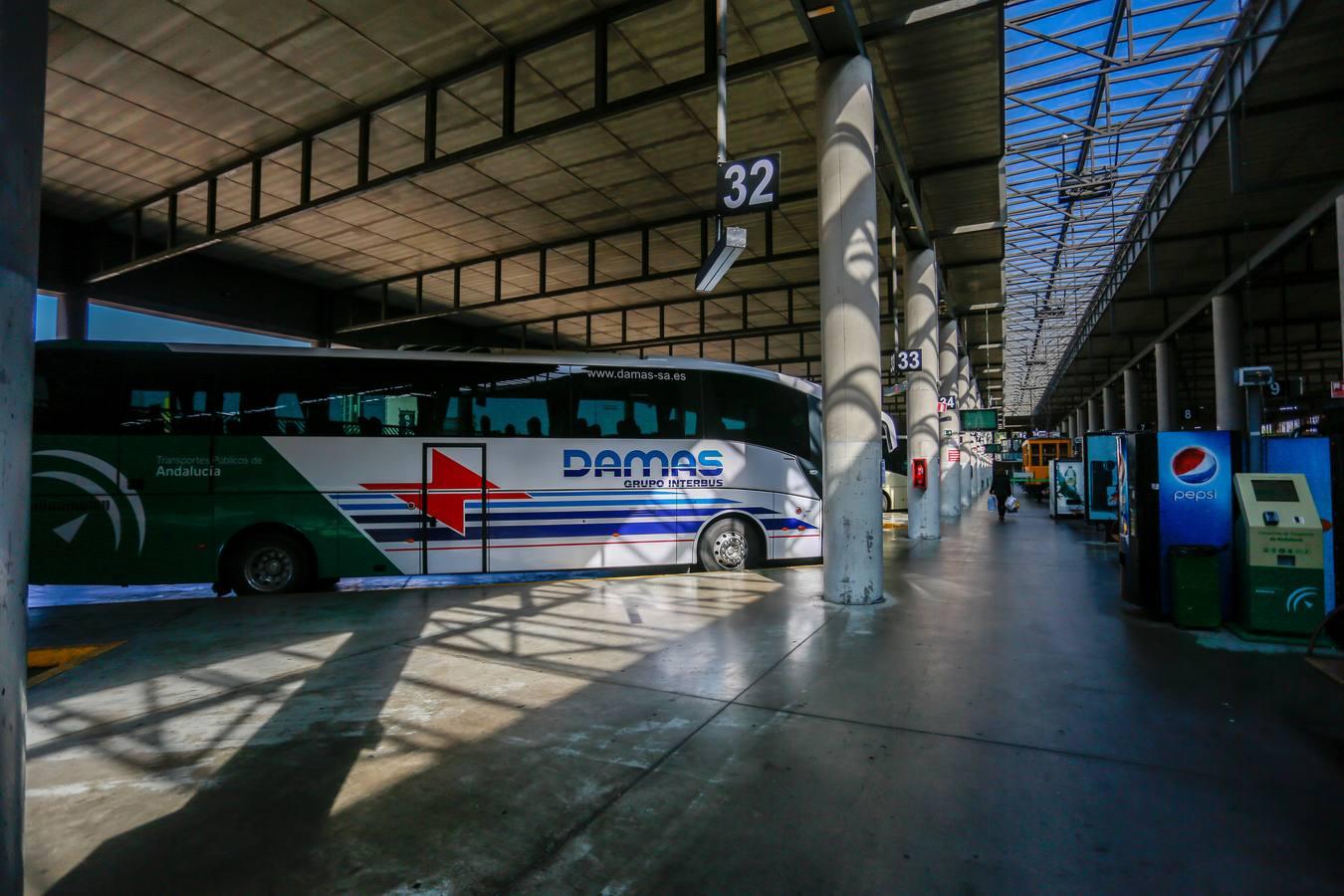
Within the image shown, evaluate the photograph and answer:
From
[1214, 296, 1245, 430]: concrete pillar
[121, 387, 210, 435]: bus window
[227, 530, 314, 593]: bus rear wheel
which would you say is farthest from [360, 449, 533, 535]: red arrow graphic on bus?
[1214, 296, 1245, 430]: concrete pillar

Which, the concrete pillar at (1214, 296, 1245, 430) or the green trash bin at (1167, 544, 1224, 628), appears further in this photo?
the concrete pillar at (1214, 296, 1245, 430)

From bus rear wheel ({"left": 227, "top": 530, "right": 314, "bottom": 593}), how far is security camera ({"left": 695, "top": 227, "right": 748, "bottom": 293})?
586 cm

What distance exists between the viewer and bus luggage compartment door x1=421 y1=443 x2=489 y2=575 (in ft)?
28.1

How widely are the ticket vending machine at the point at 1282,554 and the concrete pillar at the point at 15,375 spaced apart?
7446 millimetres

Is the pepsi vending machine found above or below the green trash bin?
above

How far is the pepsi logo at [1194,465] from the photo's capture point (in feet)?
19.7

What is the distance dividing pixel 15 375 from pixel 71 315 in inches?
663

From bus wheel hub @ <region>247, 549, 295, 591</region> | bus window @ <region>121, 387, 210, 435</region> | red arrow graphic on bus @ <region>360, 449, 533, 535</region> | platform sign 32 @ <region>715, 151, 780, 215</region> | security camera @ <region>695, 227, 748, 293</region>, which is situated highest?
platform sign 32 @ <region>715, 151, 780, 215</region>

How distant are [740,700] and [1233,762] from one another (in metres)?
2.47

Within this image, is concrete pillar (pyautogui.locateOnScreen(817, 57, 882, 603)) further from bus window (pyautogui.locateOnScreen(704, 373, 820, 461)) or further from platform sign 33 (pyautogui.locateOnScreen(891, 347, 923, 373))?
platform sign 33 (pyautogui.locateOnScreen(891, 347, 923, 373))

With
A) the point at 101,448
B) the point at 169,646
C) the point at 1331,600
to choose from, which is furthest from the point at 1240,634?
the point at 101,448

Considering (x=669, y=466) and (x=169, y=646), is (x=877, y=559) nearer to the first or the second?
(x=669, y=466)

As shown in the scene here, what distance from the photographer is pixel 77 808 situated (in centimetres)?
293

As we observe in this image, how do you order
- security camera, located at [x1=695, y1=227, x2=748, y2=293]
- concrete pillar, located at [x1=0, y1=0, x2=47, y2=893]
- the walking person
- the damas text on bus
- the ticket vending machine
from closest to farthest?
concrete pillar, located at [x1=0, y1=0, x2=47, y2=893] < the ticket vending machine < security camera, located at [x1=695, y1=227, x2=748, y2=293] < the damas text on bus < the walking person
